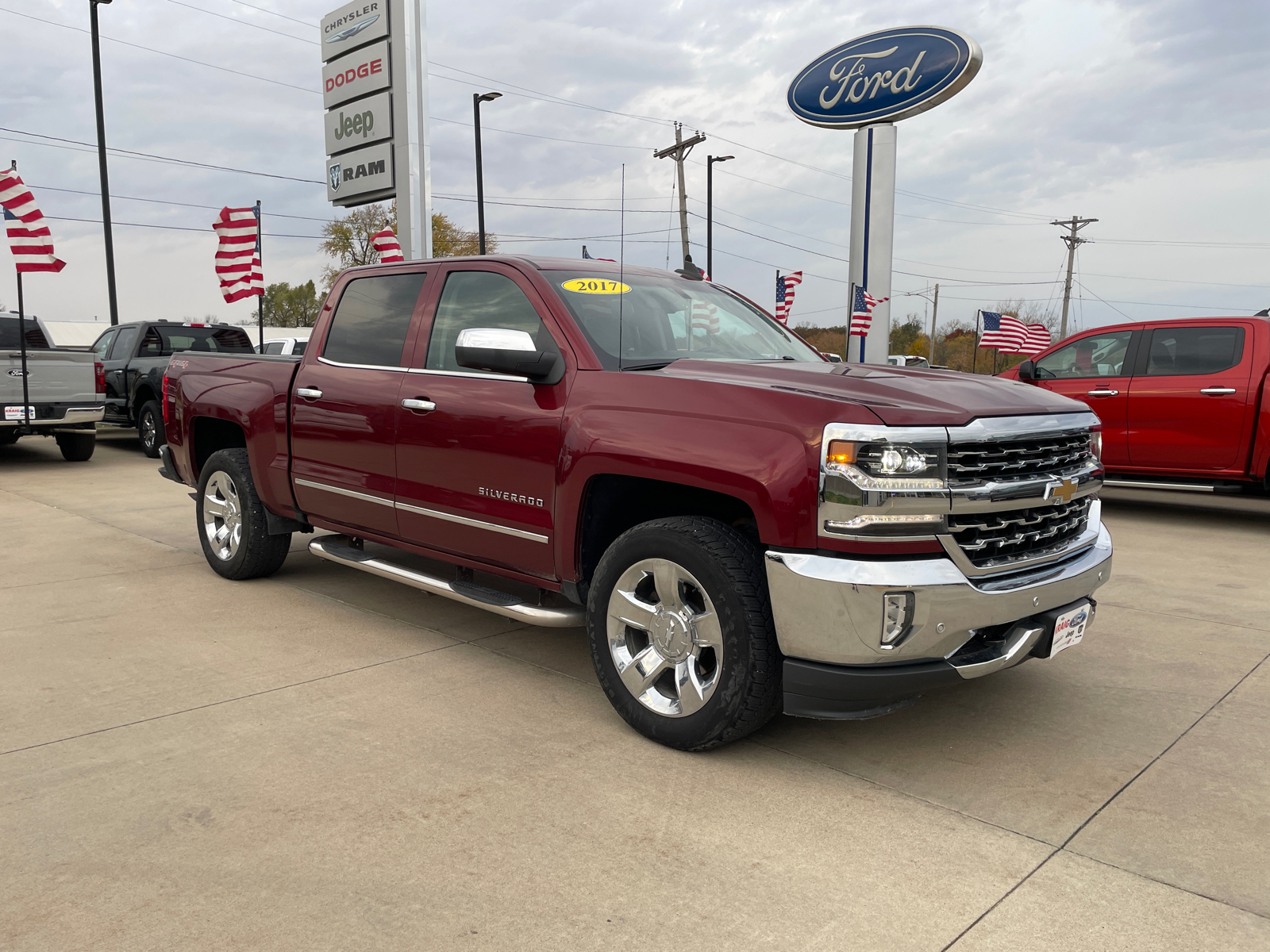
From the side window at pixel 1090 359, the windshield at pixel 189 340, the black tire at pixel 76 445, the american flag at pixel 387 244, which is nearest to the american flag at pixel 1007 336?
the american flag at pixel 387 244

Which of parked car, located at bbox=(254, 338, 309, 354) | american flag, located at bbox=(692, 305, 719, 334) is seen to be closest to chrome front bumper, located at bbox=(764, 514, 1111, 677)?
american flag, located at bbox=(692, 305, 719, 334)

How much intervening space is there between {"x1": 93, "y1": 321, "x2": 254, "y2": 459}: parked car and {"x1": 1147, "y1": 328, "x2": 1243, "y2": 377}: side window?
11266 millimetres

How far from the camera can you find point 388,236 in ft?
53.7

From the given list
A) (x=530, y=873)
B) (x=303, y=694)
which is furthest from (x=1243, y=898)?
(x=303, y=694)

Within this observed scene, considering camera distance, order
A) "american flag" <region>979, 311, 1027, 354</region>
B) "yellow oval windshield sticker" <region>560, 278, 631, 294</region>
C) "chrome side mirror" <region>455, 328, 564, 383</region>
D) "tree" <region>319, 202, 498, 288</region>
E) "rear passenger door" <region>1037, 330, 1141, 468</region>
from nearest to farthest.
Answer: "chrome side mirror" <region>455, 328, 564, 383</region> < "yellow oval windshield sticker" <region>560, 278, 631, 294</region> < "rear passenger door" <region>1037, 330, 1141, 468</region> < "american flag" <region>979, 311, 1027, 354</region> < "tree" <region>319, 202, 498, 288</region>

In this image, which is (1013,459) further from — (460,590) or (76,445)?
(76,445)

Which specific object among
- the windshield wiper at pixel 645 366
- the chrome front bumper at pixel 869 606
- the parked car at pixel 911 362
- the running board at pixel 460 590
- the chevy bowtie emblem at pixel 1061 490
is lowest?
the running board at pixel 460 590

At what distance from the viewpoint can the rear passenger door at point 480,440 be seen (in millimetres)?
3988

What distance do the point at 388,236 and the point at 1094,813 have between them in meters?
15.3

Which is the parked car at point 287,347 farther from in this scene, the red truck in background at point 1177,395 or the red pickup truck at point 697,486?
the red truck in background at point 1177,395

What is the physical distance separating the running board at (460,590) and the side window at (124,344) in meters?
10.5

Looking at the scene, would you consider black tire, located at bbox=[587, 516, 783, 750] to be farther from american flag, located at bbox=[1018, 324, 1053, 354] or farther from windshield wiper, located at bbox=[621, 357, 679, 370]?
american flag, located at bbox=[1018, 324, 1053, 354]

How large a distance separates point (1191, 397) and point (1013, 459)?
6.34 meters

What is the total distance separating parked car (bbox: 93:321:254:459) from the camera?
13.7 m
